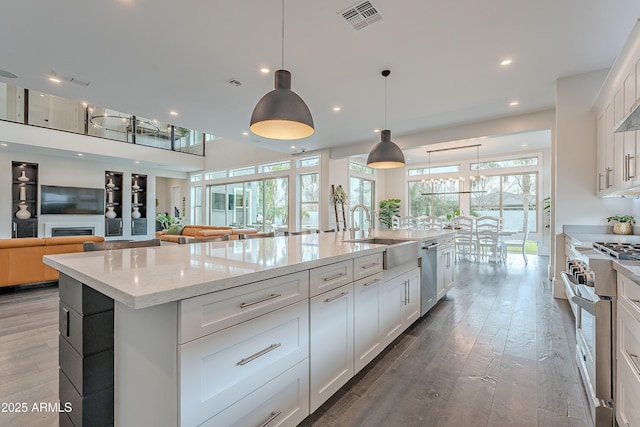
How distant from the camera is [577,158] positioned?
3611 millimetres

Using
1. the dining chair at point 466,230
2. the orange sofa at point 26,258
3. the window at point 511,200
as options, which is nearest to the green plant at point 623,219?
the dining chair at point 466,230

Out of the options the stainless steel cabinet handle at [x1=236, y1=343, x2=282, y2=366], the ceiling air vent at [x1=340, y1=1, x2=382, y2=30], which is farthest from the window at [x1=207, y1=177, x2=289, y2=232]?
the stainless steel cabinet handle at [x1=236, y1=343, x2=282, y2=366]

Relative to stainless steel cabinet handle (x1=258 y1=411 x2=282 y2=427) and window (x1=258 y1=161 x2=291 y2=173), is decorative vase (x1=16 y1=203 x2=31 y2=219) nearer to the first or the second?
window (x1=258 y1=161 x2=291 y2=173)

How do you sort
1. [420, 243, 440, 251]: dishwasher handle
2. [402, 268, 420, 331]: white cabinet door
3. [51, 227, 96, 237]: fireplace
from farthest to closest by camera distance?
1. [51, 227, 96, 237]: fireplace
2. [420, 243, 440, 251]: dishwasher handle
3. [402, 268, 420, 331]: white cabinet door

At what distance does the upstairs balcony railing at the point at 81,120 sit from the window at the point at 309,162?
11.5 ft

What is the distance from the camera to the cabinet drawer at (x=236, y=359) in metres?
0.99

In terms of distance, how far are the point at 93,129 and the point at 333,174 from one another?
687 centimetres

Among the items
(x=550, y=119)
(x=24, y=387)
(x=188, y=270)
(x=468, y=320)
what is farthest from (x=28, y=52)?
(x=550, y=119)

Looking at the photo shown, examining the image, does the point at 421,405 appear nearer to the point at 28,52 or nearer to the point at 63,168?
the point at 28,52

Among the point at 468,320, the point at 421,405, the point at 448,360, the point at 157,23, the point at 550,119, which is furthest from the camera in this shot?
the point at 550,119

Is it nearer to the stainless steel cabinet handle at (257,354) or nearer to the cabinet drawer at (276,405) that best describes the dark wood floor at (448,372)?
the cabinet drawer at (276,405)

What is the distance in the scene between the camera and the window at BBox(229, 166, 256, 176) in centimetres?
974

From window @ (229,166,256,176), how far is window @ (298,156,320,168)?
2.06 metres

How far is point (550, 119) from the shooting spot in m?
4.80
